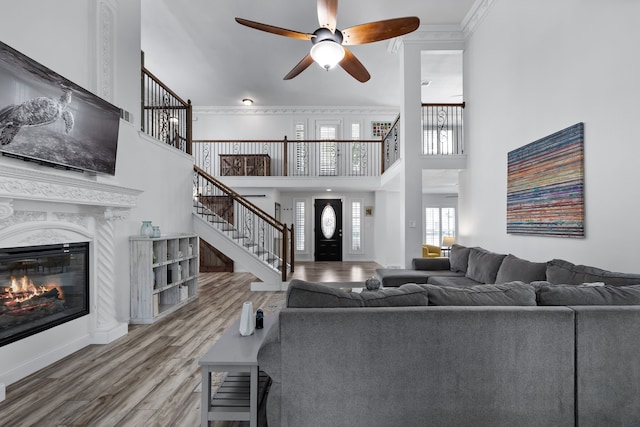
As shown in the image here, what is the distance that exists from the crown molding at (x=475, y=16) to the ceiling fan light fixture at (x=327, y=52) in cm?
299

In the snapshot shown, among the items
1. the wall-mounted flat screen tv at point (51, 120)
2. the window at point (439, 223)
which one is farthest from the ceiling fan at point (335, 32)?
the window at point (439, 223)

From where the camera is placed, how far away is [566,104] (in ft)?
11.1

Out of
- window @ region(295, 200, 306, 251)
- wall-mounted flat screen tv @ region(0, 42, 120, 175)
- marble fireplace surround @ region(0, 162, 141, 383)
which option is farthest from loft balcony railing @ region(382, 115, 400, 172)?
wall-mounted flat screen tv @ region(0, 42, 120, 175)

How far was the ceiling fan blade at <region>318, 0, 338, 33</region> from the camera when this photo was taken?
3.25 metres

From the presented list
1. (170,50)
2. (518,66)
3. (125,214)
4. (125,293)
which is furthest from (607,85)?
(170,50)

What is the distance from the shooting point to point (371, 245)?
427 inches

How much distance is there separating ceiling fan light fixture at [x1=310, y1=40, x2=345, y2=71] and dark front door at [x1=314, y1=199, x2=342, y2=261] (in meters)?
7.52

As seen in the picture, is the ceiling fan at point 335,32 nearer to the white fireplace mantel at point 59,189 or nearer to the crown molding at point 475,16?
the white fireplace mantel at point 59,189

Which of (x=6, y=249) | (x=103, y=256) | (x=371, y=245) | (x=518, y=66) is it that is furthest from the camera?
(x=371, y=245)

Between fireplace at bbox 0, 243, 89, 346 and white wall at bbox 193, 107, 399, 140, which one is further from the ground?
white wall at bbox 193, 107, 399, 140

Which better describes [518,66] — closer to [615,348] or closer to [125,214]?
[615,348]

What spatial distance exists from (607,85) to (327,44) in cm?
245

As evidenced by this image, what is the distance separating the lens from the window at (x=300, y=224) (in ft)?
35.8

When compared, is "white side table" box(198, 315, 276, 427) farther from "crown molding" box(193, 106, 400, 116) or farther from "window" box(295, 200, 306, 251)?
"crown molding" box(193, 106, 400, 116)
